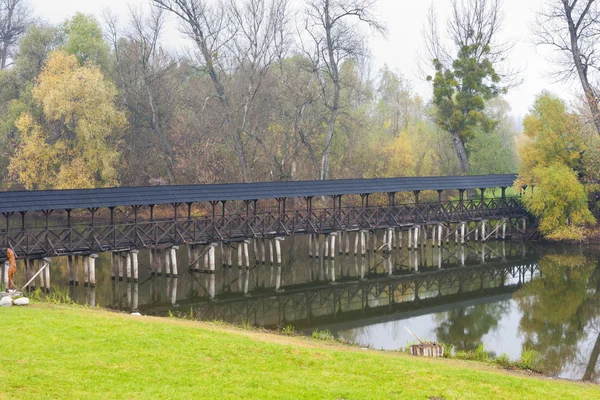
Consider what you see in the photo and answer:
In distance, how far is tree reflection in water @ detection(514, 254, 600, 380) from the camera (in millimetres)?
18625

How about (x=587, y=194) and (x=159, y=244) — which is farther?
(x=587, y=194)

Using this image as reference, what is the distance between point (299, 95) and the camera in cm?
4641

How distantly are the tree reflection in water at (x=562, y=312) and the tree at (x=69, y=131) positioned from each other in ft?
89.6

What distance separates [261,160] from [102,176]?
35.9 feet

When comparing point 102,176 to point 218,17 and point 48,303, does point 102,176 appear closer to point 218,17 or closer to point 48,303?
point 218,17

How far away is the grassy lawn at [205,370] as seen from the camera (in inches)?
452

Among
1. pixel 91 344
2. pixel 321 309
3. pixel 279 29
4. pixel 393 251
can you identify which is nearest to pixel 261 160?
pixel 279 29

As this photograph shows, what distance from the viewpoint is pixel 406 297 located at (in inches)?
1019

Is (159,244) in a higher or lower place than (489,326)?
higher

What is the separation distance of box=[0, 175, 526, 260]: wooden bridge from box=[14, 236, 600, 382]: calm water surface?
5.42 ft

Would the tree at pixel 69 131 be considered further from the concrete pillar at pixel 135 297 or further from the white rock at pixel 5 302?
the white rock at pixel 5 302

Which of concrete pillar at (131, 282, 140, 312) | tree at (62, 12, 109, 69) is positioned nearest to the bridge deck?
concrete pillar at (131, 282, 140, 312)

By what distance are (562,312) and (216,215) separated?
15.2m

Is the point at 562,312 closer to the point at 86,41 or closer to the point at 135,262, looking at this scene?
the point at 135,262
